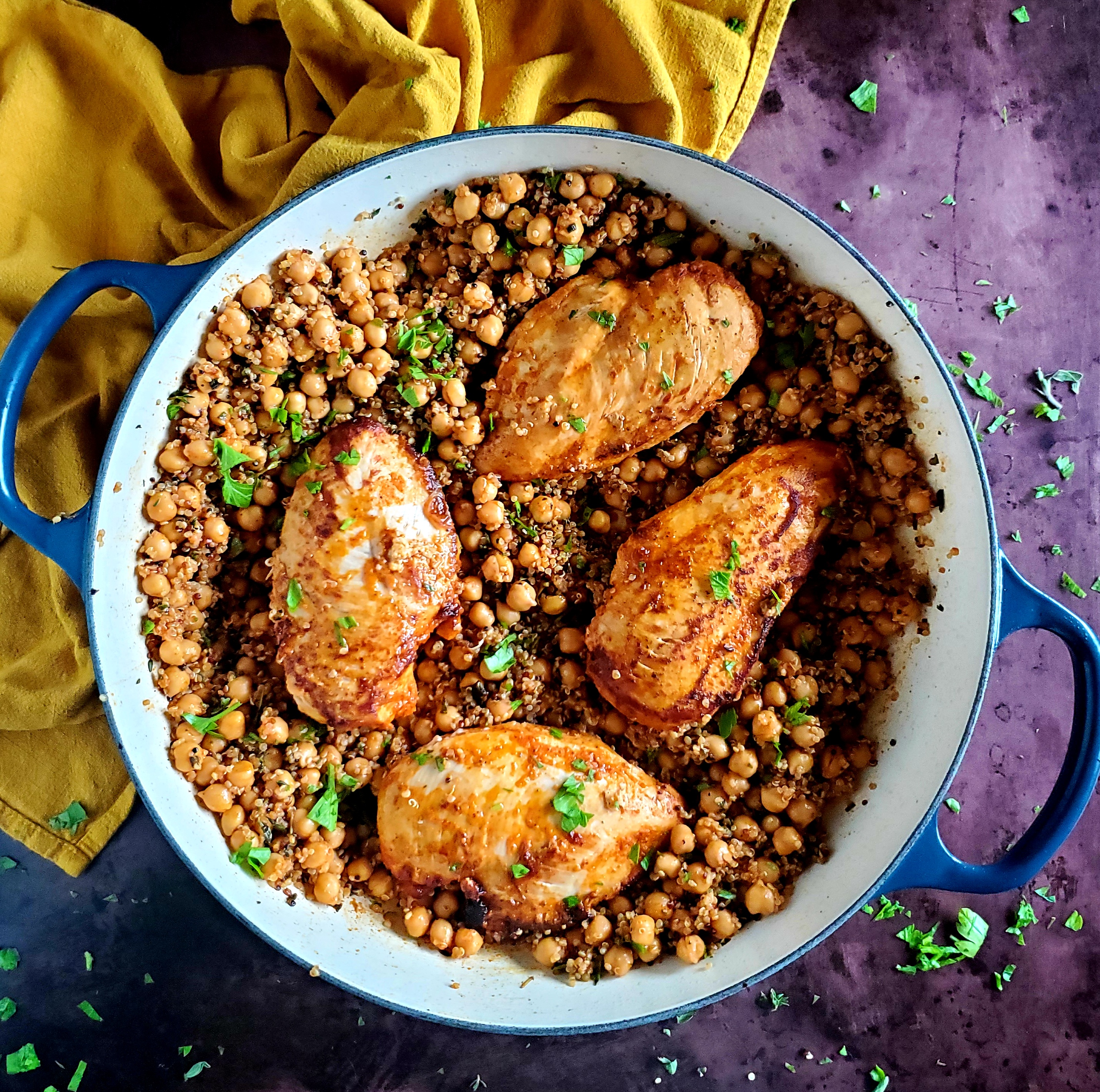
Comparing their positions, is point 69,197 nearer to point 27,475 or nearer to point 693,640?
point 27,475

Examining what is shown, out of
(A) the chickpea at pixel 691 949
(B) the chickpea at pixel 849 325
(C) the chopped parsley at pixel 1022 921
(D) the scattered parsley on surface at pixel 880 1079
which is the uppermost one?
(B) the chickpea at pixel 849 325

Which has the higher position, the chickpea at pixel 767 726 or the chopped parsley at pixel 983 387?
the chopped parsley at pixel 983 387

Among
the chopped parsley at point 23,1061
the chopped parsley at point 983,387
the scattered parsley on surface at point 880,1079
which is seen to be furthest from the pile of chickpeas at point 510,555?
the chopped parsley at point 23,1061

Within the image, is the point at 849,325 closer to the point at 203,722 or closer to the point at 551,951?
the point at 551,951

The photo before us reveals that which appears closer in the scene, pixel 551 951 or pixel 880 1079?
pixel 551 951

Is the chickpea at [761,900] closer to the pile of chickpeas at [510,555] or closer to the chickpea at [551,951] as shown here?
the pile of chickpeas at [510,555]

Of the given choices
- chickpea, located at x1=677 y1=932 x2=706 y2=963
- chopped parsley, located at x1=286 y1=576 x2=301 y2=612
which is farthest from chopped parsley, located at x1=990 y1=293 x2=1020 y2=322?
chopped parsley, located at x1=286 y1=576 x2=301 y2=612

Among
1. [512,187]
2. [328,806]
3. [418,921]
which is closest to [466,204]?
[512,187]
